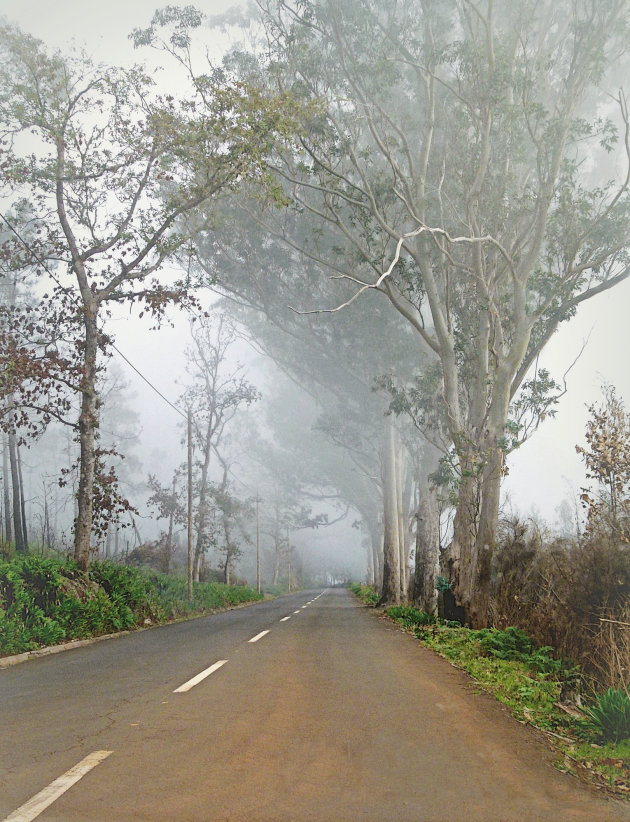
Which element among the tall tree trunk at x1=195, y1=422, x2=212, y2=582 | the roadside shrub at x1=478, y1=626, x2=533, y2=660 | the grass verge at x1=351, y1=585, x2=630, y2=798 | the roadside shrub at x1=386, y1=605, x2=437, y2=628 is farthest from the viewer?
the tall tree trunk at x1=195, y1=422, x2=212, y2=582

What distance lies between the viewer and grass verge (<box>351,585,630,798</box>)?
216 inches

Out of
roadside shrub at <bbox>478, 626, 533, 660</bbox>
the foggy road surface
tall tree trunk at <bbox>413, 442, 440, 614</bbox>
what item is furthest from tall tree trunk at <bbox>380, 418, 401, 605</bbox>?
the foggy road surface

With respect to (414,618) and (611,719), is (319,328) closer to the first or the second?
(414,618)

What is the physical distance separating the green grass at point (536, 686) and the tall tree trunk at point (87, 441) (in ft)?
28.5

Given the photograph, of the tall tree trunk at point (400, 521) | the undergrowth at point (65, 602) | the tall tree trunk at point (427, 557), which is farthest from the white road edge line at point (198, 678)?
the tall tree trunk at point (400, 521)

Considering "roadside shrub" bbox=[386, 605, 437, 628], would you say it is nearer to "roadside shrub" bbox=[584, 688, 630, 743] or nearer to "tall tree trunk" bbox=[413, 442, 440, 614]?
"tall tree trunk" bbox=[413, 442, 440, 614]

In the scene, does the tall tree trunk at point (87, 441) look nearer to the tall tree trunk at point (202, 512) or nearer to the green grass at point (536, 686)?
the green grass at point (536, 686)

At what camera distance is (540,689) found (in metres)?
8.63

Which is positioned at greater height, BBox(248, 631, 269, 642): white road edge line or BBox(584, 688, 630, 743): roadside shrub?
BBox(584, 688, 630, 743): roadside shrub

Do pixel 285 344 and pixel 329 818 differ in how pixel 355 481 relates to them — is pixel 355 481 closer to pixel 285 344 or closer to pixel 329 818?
pixel 285 344

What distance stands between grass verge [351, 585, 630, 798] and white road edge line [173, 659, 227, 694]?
3.35 metres

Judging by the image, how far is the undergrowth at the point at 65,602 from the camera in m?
13.9

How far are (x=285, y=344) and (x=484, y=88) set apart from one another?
62.5ft

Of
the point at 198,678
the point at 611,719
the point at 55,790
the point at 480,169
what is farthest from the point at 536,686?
the point at 480,169
